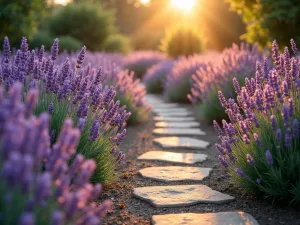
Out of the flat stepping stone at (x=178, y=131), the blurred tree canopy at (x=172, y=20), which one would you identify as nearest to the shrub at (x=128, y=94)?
the flat stepping stone at (x=178, y=131)

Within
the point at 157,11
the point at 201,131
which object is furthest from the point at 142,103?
the point at 157,11

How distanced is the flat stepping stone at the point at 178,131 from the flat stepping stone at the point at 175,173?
1802 millimetres

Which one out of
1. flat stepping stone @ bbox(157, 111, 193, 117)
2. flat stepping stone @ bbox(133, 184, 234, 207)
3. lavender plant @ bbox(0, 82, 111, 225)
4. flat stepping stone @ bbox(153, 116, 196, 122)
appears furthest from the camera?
flat stepping stone @ bbox(157, 111, 193, 117)

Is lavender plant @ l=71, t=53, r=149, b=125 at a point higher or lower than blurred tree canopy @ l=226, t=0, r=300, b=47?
lower

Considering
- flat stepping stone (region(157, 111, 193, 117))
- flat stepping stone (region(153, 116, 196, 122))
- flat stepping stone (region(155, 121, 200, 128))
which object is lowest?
flat stepping stone (region(155, 121, 200, 128))

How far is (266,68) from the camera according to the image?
2.98 metres

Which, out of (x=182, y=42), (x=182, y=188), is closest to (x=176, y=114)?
(x=182, y=188)

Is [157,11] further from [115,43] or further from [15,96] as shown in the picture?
[15,96]

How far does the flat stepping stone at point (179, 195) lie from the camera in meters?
2.77

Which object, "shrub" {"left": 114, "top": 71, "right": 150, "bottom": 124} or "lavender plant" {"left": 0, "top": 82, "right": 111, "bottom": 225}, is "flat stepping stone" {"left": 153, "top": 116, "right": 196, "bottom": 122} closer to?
"shrub" {"left": 114, "top": 71, "right": 150, "bottom": 124}

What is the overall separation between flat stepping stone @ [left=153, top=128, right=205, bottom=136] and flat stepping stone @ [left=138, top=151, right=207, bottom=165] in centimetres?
115

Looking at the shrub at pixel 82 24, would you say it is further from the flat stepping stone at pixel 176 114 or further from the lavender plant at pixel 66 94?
the lavender plant at pixel 66 94

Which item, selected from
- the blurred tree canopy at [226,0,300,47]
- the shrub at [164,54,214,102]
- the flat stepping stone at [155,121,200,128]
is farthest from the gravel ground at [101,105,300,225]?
the shrub at [164,54,214,102]

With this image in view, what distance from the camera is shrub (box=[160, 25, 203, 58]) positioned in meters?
14.6
